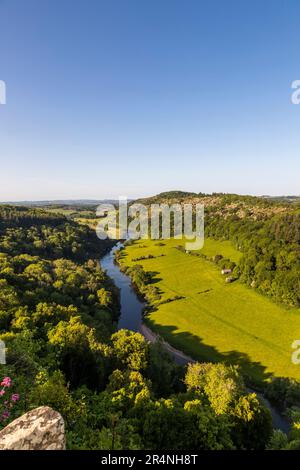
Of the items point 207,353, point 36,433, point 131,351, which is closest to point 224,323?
point 207,353

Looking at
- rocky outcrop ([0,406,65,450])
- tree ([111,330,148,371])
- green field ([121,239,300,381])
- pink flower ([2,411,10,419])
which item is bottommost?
green field ([121,239,300,381])

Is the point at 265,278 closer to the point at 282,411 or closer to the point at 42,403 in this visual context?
the point at 282,411

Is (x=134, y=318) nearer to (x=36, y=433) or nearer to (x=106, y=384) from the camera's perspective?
(x=106, y=384)

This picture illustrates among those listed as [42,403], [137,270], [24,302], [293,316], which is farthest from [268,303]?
[42,403]

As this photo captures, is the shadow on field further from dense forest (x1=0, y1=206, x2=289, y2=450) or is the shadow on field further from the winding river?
dense forest (x1=0, y1=206, x2=289, y2=450)

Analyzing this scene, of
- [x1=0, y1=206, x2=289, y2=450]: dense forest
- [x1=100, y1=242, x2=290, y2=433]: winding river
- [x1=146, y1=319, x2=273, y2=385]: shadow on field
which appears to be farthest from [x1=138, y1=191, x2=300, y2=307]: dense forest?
[x1=0, y1=206, x2=289, y2=450]: dense forest

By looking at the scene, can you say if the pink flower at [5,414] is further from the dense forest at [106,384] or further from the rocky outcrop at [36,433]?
the rocky outcrop at [36,433]

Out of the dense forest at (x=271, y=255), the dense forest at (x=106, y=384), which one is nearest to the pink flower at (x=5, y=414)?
the dense forest at (x=106, y=384)
